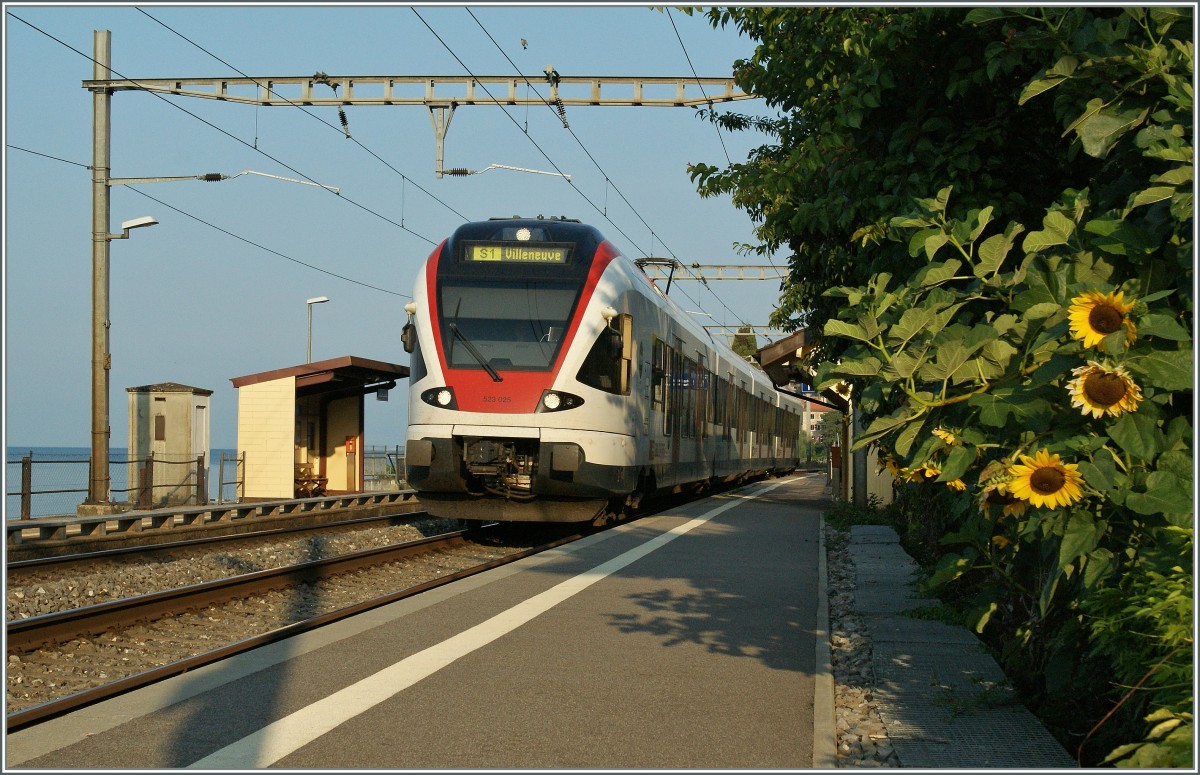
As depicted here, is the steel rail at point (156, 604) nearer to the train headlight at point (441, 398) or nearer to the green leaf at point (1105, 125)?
the train headlight at point (441, 398)

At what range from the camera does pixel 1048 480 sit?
3.38 metres

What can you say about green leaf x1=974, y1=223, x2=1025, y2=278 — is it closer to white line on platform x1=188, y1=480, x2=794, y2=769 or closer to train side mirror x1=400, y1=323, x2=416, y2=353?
white line on platform x1=188, y1=480, x2=794, y2=769

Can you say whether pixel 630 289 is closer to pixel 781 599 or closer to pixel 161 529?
pixel 781 599

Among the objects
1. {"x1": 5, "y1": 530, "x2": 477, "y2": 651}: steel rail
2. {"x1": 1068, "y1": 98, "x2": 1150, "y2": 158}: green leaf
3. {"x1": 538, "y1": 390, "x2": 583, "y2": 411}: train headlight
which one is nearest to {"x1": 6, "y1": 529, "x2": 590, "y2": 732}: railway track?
{"x1": 5, "y1": 530, "x2": 477, "y2": 651}: steel rail

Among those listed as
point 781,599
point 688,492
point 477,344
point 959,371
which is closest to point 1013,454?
point 959,371

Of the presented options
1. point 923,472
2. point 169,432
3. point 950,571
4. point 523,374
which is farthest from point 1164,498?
point 169,432

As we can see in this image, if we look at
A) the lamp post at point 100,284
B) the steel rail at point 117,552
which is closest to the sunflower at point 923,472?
the steel rail at point 117,552

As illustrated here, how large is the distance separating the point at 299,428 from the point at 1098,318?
2688 centimetres

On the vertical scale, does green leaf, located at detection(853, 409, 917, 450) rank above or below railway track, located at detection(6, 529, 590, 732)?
above

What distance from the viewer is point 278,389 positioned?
26359 millimetres

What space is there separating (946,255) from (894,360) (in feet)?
5.34

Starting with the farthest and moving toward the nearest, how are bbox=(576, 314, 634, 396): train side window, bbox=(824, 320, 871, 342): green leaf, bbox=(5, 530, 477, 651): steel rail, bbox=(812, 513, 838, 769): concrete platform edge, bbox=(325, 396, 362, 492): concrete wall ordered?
1. bbox=(325, 396, 362, 492): concrete wall
2. bbox=(576, 314, 634, 396): train side window
3. bbox=(5, 530, 477, 651): steel rail
4. bbox=(812, 513, 838, 769): concrete platform edge
5. bbox=(824, 320, 871, 342): green leaf

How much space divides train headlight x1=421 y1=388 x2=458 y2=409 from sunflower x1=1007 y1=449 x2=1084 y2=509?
10.8 m

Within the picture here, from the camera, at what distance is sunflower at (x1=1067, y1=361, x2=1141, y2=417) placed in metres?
3.27
